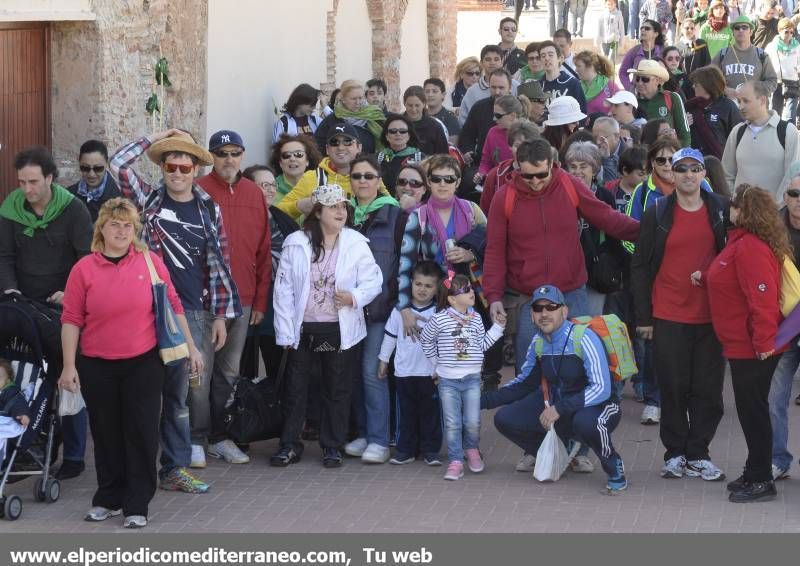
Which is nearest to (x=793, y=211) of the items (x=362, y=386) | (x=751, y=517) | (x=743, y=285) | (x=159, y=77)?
(x=743, y=285)

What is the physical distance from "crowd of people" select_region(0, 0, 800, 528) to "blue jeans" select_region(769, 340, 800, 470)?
0.02 metres

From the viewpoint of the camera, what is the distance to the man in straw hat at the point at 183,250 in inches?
328

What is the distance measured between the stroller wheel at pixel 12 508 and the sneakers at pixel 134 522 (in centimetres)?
63

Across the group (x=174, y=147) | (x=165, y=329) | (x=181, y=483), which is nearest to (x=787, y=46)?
(x=174, y=147)

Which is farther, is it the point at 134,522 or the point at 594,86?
the point at 594,86

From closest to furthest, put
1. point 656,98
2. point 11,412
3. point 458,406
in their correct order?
point 11,412 < point 458,406 < point 656,98

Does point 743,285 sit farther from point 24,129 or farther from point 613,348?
point 24,129

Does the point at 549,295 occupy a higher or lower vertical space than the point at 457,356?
higher

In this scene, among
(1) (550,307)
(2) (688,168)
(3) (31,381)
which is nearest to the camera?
(3) (31,381)

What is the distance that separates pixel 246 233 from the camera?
8.93 meters

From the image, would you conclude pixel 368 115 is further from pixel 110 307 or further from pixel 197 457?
pixel 110 307

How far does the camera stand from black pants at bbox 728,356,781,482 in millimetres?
7902

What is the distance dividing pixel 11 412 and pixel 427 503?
7.69 ft

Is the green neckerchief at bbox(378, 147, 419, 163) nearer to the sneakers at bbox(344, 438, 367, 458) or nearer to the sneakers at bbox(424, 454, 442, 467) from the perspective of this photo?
the sneakers at bbox(344, 438, 367, 458)
